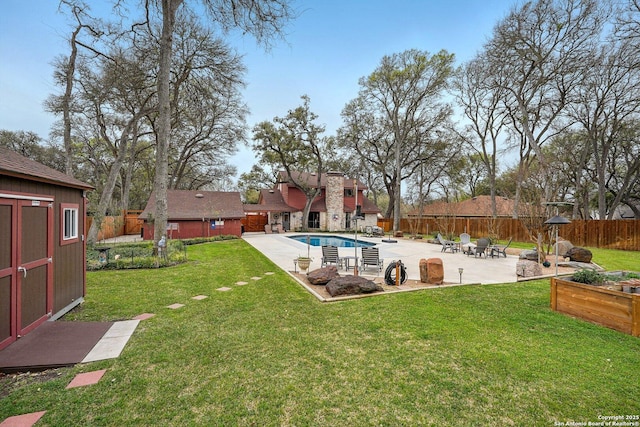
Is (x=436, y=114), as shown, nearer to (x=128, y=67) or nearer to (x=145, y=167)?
(x=128, y=67)

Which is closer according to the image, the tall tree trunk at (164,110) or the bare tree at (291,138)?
the tall tree trunk at (164,110)

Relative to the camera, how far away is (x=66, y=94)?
1195 cm

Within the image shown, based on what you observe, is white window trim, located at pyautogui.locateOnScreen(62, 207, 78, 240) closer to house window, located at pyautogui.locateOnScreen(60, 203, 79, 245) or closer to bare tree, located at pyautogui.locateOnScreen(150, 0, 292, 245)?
house window, located at pyautogui.locateOnScreen(60, 203, 79, 245)

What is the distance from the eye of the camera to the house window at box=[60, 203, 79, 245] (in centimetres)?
475

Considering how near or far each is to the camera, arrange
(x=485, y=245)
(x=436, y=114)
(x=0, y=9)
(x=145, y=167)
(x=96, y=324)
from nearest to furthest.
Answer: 1. (x=96, y=324)
2. (x=0, y=9)
3. (x=485, y=245)
4. (x=436, y=114)
5. (x=145, y=167)

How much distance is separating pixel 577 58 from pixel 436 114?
31.5 ft

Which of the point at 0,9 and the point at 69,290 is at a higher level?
the point at 0,9

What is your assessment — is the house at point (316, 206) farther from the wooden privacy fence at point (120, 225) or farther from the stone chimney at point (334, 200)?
the wooden privacy fence at point (120, 225)

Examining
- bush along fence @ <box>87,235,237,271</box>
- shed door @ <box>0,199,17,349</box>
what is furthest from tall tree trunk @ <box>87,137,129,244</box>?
shed door @ <box>0,199,17,349</box>

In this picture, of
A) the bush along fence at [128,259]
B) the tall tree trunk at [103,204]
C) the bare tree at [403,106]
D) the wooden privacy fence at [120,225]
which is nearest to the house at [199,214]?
the wooden privacy fence at [120,225]

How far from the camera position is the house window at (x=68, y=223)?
4.75m

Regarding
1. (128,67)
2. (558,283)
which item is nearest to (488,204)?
(558,283)

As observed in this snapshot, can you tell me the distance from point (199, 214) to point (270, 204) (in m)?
8.36

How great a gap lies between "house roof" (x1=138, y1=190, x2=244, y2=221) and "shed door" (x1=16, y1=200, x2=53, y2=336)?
1509cm
